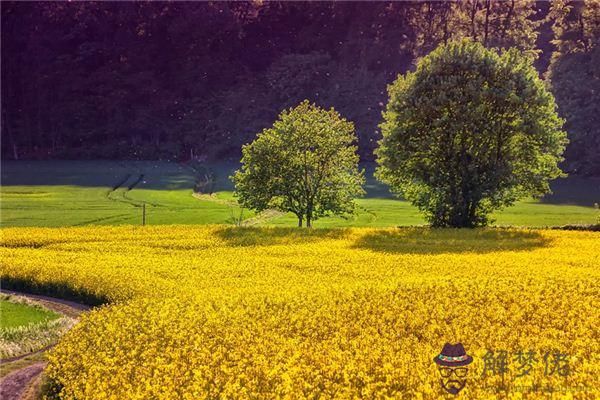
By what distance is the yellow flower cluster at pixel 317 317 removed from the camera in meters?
11.9

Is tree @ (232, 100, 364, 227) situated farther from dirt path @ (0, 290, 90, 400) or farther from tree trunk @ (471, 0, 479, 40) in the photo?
tree trunk @ (471, 0, 479, 40)

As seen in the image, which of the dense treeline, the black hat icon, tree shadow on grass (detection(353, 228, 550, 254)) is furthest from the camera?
the dense treeline

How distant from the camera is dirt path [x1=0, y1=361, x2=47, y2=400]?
15419mm

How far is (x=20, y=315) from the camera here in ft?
72.9

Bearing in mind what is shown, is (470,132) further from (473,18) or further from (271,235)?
(473,18)

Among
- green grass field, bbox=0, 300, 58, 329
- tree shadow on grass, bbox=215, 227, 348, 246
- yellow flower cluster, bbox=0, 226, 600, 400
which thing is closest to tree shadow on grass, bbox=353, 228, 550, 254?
yellow flower cluster, bbox=0, 226, 600, 400

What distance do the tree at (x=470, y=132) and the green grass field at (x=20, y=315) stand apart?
80.6ft

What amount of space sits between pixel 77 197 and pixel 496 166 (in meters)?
48.0

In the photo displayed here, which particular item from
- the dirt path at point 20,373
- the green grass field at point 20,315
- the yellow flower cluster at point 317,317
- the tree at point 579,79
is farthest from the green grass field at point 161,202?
the dirt path at point 20,373

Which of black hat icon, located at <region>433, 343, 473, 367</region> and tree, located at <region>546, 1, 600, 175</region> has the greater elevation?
tree, located at <region>546, 1, 600, 175</region>

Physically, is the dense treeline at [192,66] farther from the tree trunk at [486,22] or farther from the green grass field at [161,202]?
the green grass field at [161,202]

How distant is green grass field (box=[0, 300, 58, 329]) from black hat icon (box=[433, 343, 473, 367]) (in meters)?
15.1

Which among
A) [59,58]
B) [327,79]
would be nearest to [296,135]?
[327,79]

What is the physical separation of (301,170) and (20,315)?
24.0m
